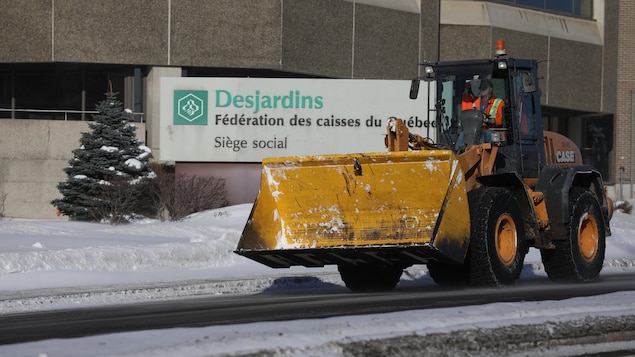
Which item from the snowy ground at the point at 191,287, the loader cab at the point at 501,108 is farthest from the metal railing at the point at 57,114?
the loader cab at the point at 501,108

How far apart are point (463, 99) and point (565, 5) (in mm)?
33481

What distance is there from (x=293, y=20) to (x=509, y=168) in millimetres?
22779

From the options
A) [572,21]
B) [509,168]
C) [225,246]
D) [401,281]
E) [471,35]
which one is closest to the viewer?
[509,168]

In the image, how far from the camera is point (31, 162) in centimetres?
3519

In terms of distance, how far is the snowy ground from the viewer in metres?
8.08

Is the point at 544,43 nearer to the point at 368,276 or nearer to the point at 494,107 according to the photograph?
the point at 494,107

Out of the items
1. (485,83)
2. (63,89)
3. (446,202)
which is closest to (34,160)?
(63,89)

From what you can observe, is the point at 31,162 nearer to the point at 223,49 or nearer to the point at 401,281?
the point at 223,49

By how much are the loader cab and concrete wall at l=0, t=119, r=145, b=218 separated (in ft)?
70.6

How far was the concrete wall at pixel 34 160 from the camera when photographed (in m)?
35.0

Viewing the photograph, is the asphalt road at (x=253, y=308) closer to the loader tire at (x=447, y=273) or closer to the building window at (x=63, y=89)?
the loader tire at (x=447, y=273)

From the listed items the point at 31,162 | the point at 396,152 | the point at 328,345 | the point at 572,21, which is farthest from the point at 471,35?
the point at 328,345

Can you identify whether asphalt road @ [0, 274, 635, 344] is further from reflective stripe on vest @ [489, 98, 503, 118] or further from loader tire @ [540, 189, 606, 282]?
reflective stripe on vest @ [489, 98, 503, 118]

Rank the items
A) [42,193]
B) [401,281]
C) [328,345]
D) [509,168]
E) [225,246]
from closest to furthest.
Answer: [328,345], [509,168], [401,281], [225,246], [42,193]
